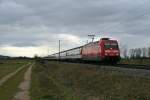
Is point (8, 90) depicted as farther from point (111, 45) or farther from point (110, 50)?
point (111, 45)

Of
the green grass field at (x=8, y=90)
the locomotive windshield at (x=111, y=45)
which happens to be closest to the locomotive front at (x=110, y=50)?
the locomotive windshield at (x=111, y=45)

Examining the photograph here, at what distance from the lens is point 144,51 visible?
113m

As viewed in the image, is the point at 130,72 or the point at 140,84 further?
the point at 130,72

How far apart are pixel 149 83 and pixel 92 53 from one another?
125 feet

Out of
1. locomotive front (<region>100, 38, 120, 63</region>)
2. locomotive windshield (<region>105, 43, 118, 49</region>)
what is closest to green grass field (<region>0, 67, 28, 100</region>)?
locomotive front (<region>100, 38, 120, 63</region>)

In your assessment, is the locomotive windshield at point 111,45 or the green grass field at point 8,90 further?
the locomotive windshield at point 111,45

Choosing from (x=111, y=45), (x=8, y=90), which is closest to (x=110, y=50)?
(x=111, y=45)

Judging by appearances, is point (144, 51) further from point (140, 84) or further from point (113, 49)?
point (140, 84)

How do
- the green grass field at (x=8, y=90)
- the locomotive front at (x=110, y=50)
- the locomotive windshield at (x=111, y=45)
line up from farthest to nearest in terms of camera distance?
the locomotive windshield at (x=111, y=45) → the locomotive front at (x=110, y=50) → the green grass field at (x=8, y=90)

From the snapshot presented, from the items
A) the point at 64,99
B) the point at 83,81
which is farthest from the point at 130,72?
the point at 64,99

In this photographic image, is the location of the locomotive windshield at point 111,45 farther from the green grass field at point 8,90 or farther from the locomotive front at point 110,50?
the green grass field at point 8,90

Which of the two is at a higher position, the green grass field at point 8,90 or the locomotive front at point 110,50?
the locomotive front at point 110,50

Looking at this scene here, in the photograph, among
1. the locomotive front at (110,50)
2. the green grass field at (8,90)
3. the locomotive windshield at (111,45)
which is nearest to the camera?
the green grass field at (8,90)

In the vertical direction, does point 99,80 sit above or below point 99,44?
below
